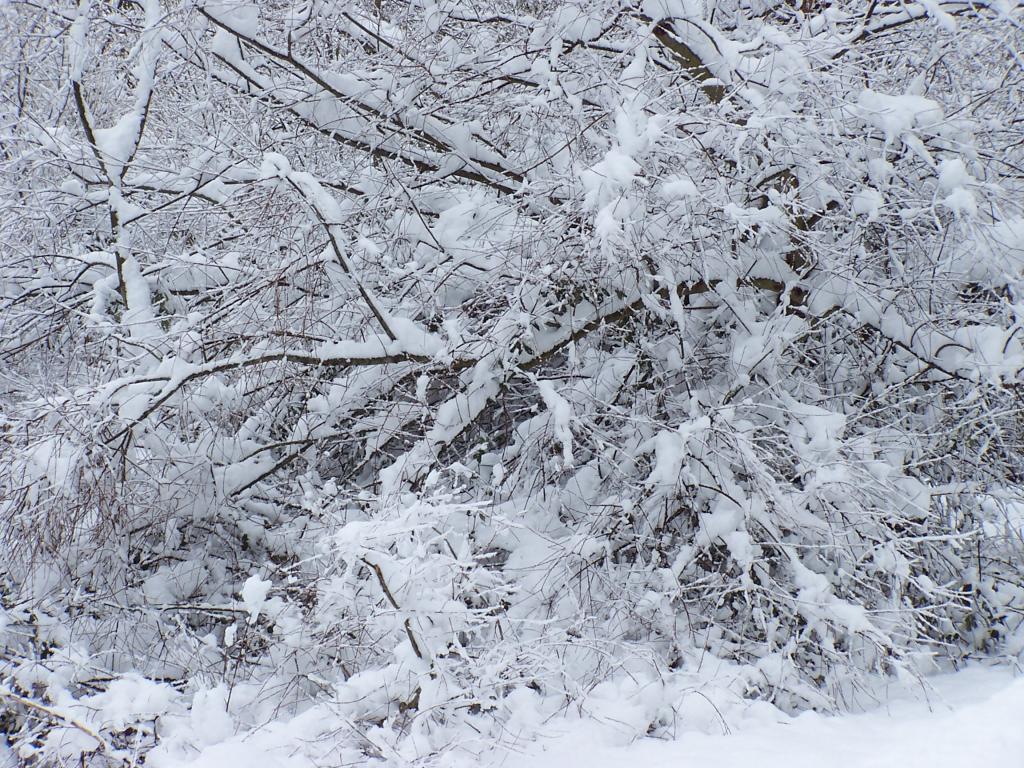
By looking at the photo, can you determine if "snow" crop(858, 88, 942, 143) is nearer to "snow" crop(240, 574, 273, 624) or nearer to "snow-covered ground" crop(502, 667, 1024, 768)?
"snow-covered ground" crop(502, 667, 1024, 768)

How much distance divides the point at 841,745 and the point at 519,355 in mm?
2216

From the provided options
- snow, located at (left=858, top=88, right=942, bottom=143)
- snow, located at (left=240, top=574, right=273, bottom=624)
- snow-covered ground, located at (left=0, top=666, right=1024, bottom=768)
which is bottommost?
snow-covered ground, located at (left=0, top=666, right=1024, bottom=768)

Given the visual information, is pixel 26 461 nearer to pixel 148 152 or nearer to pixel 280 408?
pixel 280 408

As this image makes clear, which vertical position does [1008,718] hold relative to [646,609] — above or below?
above

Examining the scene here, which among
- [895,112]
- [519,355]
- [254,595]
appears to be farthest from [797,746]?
[895,112]

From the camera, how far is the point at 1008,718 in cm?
237

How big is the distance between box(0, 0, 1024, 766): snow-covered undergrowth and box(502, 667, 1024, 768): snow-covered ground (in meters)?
0.13

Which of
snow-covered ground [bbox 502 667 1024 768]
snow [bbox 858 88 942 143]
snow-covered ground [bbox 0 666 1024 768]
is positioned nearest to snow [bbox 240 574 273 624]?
snow-covered ground [bbox 0 666 1024 768]

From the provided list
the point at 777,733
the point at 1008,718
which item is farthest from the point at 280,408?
the point at 1008,718

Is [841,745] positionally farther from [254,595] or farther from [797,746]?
[254,595]

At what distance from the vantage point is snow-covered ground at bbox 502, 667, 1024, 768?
224cm

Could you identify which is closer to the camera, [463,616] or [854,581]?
[463,616]

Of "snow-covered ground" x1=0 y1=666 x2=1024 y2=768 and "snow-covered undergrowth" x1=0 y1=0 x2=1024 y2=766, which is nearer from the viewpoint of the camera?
"snow-covered ground" x1=0 y1=666 x2=1024 y2=768

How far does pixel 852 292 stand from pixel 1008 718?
2047mm
